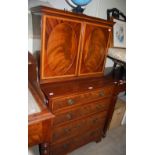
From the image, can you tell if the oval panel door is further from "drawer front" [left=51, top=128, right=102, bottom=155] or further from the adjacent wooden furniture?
"drawer front" [left=51, top=128, right=102, bottom=155]

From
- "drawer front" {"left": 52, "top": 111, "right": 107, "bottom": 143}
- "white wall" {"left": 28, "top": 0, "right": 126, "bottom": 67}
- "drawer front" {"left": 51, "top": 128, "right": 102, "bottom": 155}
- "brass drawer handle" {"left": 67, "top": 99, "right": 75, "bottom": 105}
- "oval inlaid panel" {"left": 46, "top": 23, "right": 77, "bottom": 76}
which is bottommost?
"drawer front" {"left": 51, "top": 128, "right": 102, "bottom": 155}

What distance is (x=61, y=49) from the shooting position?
1314mm

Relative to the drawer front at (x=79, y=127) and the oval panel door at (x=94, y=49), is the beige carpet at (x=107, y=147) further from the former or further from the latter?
the oval panel door at (x=94, y=49)

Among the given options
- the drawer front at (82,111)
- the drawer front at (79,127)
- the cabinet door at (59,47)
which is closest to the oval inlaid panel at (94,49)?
the cabinet door at (59,47)

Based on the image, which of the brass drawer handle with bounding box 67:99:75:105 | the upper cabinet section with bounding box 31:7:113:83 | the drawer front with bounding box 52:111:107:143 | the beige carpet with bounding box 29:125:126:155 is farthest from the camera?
the beige carpet with bounding box 29:125:126:155

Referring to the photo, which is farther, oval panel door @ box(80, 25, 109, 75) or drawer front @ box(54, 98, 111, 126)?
oval panel door @ box(80, 25, 109, 75)

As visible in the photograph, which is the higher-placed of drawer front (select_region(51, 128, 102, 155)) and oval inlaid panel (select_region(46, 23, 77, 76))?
oval inlaid panel (select_region(46, 23, 77, 76))

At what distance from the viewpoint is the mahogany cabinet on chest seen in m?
1.21

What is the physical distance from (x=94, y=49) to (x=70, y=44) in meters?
0.32

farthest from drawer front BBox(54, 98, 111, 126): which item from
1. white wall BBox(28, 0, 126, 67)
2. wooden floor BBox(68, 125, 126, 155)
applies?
white wall BBox(28, 0, 126, 67)

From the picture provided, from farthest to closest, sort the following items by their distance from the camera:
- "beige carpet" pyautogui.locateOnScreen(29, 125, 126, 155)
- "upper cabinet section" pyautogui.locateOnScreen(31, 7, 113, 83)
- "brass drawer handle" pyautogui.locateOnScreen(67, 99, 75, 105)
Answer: "beige carpet" pyautogui.locateOnScreen(29, 125, 126, 155)
"brass drawer handle" pyautogui.locateOnScreen(67, 99, 75, 105)
"upper cabinet section" pyautogui.locateOnScreen(31, 7, 113, 83)

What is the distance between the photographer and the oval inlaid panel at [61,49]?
123cm

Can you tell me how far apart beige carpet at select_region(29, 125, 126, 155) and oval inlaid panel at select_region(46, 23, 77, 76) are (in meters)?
1.04
